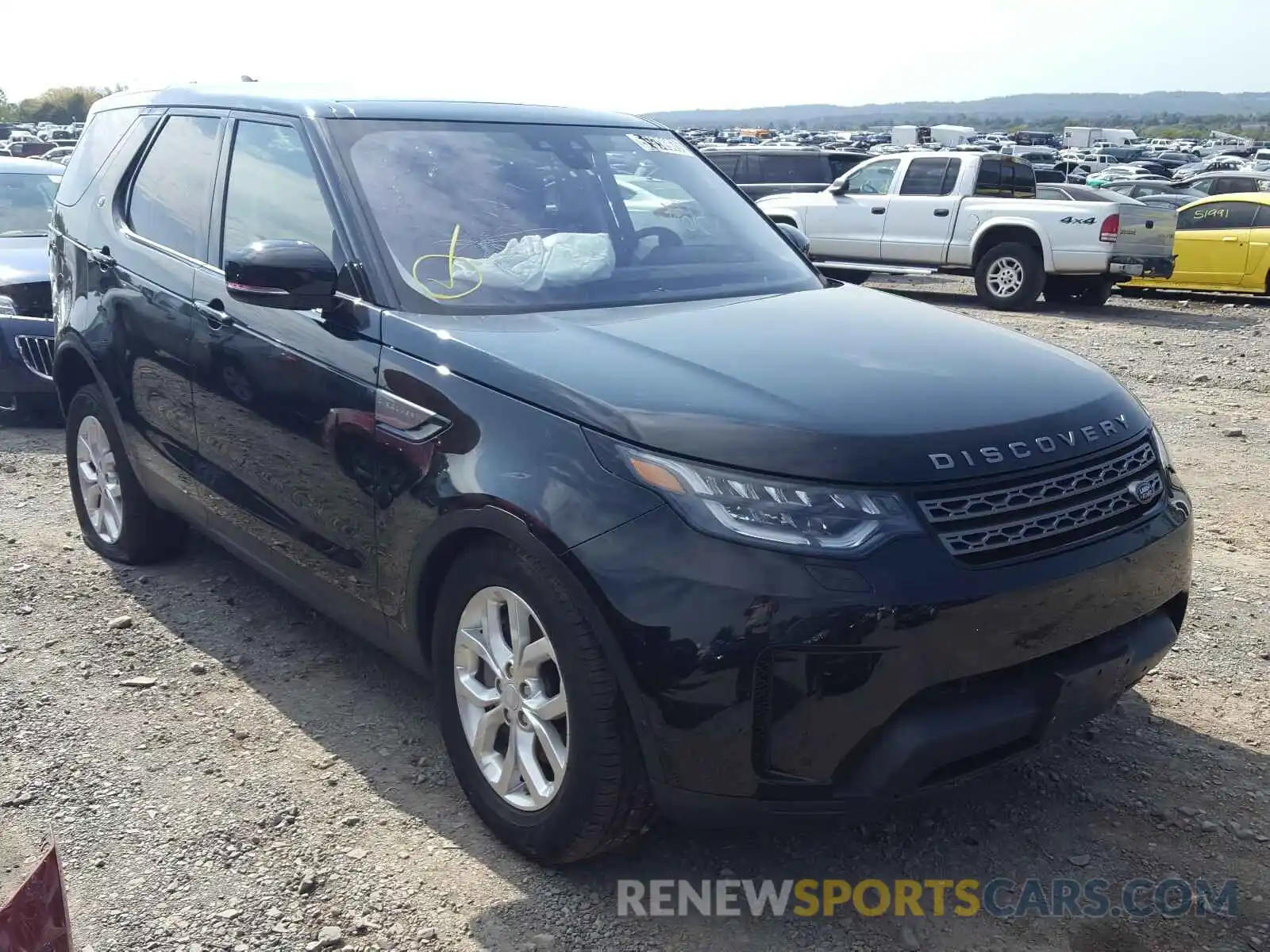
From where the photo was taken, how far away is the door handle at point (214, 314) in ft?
12.7

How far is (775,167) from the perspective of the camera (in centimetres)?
1938

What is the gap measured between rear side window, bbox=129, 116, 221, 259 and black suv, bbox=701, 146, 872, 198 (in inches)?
595

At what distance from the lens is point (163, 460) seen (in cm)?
439

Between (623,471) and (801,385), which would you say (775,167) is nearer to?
(801,385)

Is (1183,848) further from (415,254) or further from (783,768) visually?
(415,254)

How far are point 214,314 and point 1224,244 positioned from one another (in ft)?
47.5

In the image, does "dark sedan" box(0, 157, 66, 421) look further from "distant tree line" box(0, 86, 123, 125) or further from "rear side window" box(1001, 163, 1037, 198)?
"distant tree line" box(0, 86, 123, 125)

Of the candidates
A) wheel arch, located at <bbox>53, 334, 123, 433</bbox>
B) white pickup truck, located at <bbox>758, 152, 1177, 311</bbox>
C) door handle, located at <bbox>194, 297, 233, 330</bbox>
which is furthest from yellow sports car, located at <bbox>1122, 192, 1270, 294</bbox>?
door handle, located at <bbox>194, 297, 233, 330</bbox>

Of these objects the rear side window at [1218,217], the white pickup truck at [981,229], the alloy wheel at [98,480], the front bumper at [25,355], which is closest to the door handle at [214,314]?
the alloy wheel at [98,480]

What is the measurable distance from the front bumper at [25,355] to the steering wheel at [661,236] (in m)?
4.86

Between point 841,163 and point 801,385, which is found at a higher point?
point 801,385

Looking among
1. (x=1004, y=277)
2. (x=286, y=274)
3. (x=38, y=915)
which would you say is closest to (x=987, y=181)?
(x=1004, y=277)

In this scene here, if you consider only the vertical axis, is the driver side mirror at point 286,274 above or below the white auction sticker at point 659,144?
below

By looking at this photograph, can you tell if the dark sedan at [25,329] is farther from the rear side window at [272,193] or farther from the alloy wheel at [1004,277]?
the alloy wheel at [1004,277]
